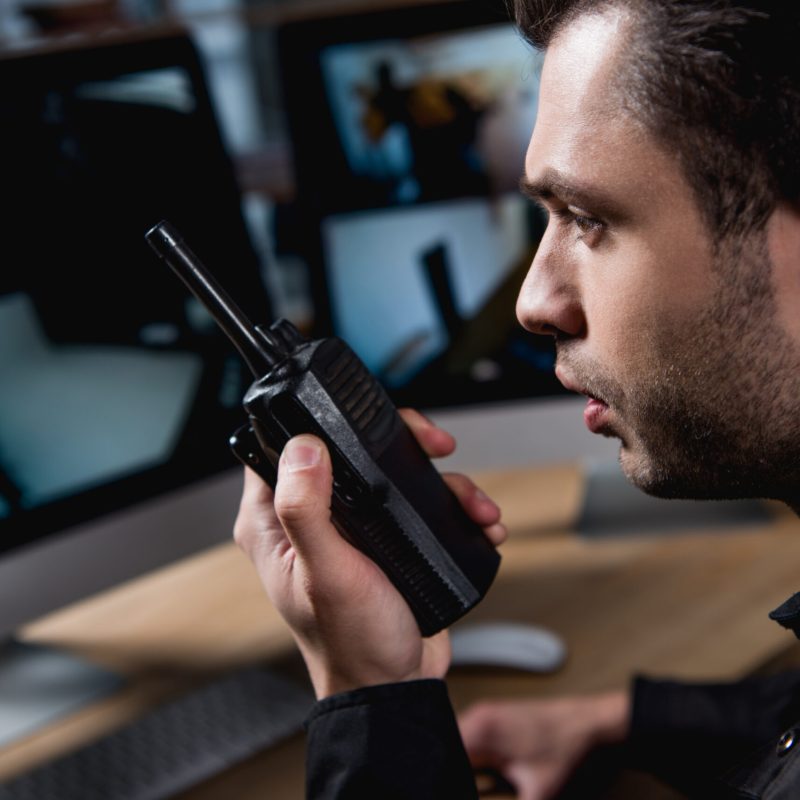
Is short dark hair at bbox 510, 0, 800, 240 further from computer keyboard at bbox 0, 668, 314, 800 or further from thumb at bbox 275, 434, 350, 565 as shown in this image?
computer keyboard at bbox 0, 668, 314, 800

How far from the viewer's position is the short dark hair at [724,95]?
23.5 inches

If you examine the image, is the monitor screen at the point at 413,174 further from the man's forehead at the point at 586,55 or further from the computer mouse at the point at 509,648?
the man's forehead at the point at 586,55

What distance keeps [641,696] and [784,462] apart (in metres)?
0.32

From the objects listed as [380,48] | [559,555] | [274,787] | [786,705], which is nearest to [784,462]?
[786,705]

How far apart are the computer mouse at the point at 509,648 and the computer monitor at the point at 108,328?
28 cm

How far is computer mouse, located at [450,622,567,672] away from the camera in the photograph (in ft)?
3.31

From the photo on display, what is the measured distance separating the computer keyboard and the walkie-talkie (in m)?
0.25

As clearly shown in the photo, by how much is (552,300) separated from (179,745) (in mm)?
497

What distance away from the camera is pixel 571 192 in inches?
26.2

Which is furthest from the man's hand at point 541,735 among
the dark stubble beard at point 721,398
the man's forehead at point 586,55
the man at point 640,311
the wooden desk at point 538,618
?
the man's forehead at point 586,55

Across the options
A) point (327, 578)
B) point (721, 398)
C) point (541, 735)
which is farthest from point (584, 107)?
point (541, 735)

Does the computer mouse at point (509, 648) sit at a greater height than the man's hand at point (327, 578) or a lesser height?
lesser

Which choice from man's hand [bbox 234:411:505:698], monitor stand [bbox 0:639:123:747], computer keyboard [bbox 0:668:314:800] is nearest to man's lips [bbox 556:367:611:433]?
man's hand [bbox 234:411:505:698]

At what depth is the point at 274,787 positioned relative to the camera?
87cm
